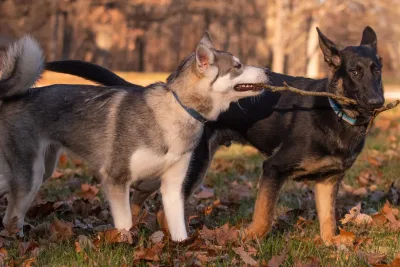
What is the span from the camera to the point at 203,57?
4.55 m

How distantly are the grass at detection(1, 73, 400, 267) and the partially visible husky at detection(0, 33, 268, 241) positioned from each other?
1.40 feet

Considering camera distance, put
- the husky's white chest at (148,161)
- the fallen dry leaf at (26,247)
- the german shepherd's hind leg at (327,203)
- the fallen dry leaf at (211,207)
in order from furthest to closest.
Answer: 1. the fallen dry leaf at (211,207)
2. the german shepherd's hind leg at (327,203)
3. the husky's white chest at (148,161)
4. the fallen dry leaf at (26,247)

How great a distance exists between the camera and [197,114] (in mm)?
4562

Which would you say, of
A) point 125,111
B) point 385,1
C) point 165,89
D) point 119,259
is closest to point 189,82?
point 165,89

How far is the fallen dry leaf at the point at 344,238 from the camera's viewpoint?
15.2ft

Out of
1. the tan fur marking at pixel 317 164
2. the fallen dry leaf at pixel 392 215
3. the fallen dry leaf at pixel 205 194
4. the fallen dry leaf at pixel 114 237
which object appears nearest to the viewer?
the fallen dry leaf at pixel 114 237

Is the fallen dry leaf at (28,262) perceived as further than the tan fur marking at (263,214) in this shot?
No

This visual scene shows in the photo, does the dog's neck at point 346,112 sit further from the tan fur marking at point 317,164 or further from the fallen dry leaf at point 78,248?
the fallen dry leaf at point 78,248

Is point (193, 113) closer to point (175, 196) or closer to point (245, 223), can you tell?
point (175, 196)

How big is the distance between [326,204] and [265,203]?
1.90 feet

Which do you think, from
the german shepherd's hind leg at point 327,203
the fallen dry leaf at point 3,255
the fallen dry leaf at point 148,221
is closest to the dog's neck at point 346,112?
the german shepherd's hind leg at point 327,203

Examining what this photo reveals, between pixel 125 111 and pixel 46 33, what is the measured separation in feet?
88.1

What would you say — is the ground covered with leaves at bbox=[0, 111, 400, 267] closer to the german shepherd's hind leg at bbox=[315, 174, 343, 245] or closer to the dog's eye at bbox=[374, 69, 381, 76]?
the german shepherd's hind leg at bbox=[315, 174, 343, 245]

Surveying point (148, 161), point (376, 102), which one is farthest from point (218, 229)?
point (376, 102)
